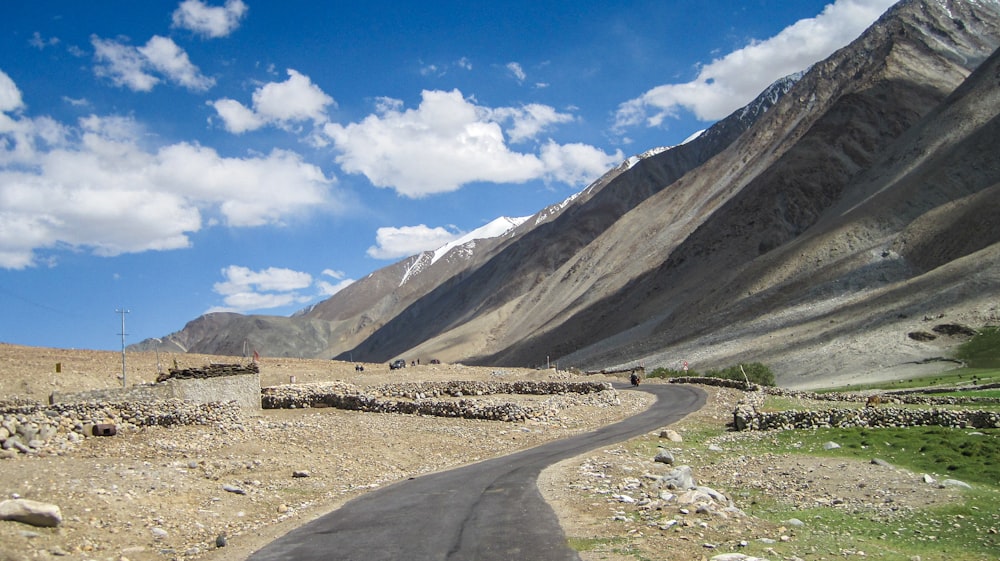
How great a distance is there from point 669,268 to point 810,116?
147 ft

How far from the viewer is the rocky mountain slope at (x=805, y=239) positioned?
224 ft

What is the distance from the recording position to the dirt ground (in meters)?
11.2

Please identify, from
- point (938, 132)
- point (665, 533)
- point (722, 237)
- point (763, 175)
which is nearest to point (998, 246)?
point (938, 132)

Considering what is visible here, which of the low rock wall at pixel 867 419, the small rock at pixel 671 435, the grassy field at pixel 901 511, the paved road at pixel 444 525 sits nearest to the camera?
the paved road at pixel 444 525

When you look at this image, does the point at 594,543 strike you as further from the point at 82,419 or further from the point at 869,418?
the point at 82,419

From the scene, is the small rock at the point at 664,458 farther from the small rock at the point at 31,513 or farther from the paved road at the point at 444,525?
the small rock at the point at 31,513

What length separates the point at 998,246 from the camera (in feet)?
218

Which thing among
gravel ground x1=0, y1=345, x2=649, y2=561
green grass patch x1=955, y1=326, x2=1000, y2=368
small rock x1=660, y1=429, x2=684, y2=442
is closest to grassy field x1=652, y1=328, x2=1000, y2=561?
small rock x1=660, y1=429, x2=684, y2=442

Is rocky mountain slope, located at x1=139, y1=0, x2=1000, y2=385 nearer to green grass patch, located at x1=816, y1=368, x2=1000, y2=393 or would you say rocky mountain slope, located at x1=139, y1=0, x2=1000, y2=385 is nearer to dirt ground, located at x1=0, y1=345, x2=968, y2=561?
green grass patch, located at x1=816, y1=368, x2=1000, y2=393

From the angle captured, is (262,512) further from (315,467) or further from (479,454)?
(479,454)

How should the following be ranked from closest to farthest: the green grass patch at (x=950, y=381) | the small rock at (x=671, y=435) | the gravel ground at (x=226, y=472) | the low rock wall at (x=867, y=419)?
the gravel ground at (x=226, y=472) → the low rock wall at (x=867, y=419) → the small rock at (x=671, y=435) → the green grass patch at (x=950, y=381)

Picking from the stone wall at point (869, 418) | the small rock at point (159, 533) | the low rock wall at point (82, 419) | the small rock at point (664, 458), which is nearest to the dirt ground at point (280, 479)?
the small rock at point (159, 533)

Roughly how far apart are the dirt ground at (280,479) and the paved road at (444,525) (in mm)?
484

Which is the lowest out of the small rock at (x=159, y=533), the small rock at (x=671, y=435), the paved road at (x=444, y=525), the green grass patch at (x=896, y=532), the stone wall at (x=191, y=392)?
the green grass patch at (x=896, y=532)
